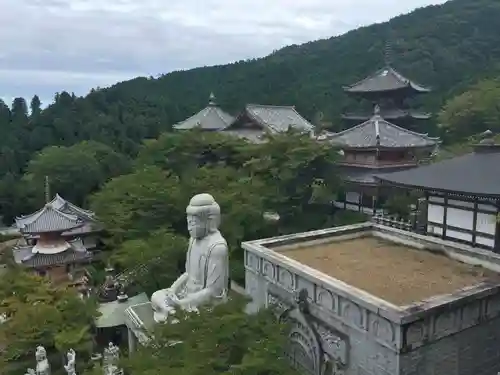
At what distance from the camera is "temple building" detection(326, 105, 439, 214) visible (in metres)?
20.4

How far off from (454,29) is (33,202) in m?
55.4

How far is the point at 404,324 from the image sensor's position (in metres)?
7.00

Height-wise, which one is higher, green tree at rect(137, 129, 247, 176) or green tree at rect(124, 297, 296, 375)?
green tree at rect(137, 129, 247, 176)

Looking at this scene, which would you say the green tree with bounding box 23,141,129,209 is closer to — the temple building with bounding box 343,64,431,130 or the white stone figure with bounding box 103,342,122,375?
the temple building with bounding box 343,64,431,130

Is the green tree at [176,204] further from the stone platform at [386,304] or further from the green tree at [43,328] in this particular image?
the green tree at [43,328]

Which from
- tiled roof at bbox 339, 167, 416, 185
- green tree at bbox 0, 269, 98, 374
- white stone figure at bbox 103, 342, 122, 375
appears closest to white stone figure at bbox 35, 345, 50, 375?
green tree at bbox 0, 269, 98, 374

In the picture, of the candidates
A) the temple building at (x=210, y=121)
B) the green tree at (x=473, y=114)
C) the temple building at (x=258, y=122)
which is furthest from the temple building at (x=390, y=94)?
the temple building at (x=210, y=121)

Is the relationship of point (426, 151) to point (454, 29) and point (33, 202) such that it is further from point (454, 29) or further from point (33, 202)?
point (454, 29)

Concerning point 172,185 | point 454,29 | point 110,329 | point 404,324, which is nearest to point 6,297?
point 110,329

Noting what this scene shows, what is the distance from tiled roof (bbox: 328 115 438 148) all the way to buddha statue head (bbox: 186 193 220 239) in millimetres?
11822

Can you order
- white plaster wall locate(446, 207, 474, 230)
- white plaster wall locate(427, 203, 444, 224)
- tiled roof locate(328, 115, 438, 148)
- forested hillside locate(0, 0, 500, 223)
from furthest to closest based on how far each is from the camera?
forested hillside locate(0, 0, 500, 223) < tiled roof locate(328, 115, 438, 148) < white plaster wall locate(427, 203, 444, 224) < white plaster wall locate(446, 207, 474, 230)

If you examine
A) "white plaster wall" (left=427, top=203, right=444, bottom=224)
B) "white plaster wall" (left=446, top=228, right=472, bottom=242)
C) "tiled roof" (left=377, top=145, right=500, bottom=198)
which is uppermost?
"tiled roof" (left=377, top=145, right=500, bottom=198)

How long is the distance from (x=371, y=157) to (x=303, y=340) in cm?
1297

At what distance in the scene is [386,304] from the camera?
24.0 ft
